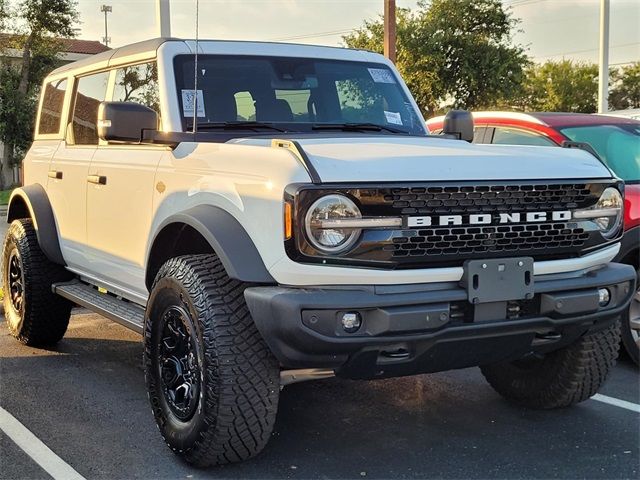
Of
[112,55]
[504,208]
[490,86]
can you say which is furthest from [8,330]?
[490,86]

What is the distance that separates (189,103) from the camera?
438 centimetres

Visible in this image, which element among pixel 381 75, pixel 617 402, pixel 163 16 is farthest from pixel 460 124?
pixel 163 16

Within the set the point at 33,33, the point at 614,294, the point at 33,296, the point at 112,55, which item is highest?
the point at 33,33

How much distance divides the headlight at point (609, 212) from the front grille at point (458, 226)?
0.08 meters

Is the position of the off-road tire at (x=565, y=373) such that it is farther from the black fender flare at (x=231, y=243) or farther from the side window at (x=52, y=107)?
the side window at (x=52, y=107)

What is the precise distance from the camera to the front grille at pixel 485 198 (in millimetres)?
3184

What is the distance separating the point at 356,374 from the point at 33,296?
3165 millimetres

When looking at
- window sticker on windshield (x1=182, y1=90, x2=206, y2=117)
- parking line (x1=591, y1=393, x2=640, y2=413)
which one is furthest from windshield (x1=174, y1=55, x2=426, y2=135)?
parking line (x1=591, y1=393, x2=640, y2=413)

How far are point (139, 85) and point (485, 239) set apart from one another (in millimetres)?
2454

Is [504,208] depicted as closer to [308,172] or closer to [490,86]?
[308,172]

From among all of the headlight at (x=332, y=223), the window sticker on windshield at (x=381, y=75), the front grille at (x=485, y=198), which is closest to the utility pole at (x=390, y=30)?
the window sticker on windshield at (x=381, y=75)

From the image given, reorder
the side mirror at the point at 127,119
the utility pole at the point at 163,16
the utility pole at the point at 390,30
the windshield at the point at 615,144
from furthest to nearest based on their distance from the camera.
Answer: the utility pole at the point at 390,30 → the utility pole at the point at 163,16 → the windshield at the point at 615,144 → the side mirror at the point at 127,119

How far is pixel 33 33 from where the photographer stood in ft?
Answer: 98.7

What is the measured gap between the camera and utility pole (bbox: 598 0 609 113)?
22922 millimetres
